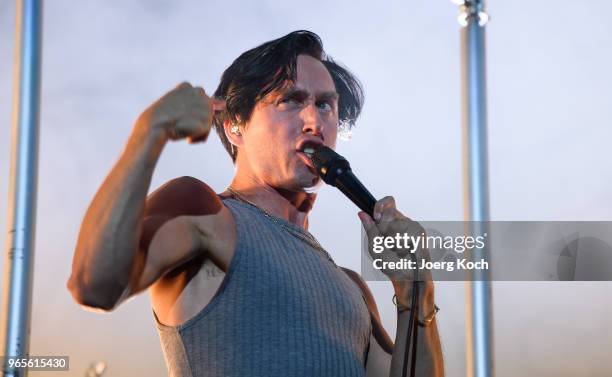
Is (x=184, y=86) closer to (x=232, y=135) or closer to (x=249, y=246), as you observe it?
(x=249, y=246)

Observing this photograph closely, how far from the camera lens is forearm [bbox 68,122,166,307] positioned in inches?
44.2

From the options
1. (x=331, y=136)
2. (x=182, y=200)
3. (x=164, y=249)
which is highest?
(x=331, y=136)

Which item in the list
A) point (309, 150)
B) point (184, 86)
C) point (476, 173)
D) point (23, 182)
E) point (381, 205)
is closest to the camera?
point (184, 86)

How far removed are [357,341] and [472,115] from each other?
2.94 feet

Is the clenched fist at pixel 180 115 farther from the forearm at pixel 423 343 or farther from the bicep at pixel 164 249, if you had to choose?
the forearm at pixel 423 343

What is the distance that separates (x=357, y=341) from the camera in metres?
1.58

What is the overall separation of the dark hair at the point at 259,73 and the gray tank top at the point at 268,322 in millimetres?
373

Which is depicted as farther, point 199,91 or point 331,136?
point 331,136

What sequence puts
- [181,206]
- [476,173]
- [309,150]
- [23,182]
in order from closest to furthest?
1. [181,206]
2. [309,150]
3. [23,182]
4. [476,173]

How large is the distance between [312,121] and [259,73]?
224mm

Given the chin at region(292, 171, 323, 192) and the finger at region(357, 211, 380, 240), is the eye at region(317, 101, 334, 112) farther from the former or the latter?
the finger at region(357, 211, 380, 240)

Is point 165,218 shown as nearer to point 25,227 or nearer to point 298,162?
point 298,162

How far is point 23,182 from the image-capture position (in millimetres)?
1823

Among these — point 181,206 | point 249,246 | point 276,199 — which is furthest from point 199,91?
point 276,199
